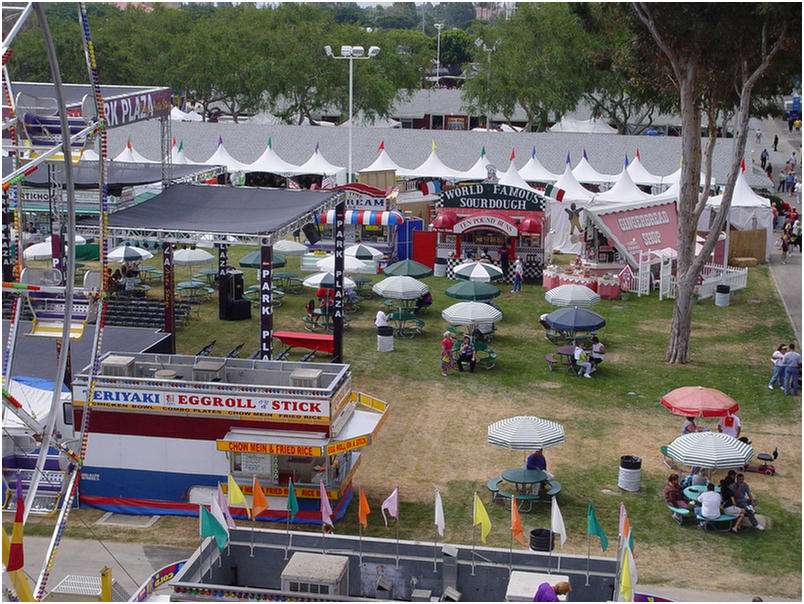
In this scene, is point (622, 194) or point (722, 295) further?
point (622, 194)

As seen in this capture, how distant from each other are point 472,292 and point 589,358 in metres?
4.68

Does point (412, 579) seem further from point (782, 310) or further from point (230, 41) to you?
point (230, 41)

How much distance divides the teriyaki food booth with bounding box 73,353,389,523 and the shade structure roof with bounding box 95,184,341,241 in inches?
169

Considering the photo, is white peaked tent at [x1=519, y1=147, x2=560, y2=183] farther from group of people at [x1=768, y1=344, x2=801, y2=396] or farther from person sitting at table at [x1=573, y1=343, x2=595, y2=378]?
group of people at [x1=768, y1=344, x2=801, y2=396]

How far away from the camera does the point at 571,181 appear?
47906 mm

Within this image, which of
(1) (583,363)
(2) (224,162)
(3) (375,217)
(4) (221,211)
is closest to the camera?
(4) (221,211)

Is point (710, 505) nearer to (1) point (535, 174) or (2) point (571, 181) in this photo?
(2) point (571, 181)

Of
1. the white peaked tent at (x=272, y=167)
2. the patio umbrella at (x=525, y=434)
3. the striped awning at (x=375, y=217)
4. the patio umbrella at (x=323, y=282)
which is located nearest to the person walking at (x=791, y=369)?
the patio umbrella at (x=525, y=434)

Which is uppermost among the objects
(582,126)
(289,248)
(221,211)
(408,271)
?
(582,126)

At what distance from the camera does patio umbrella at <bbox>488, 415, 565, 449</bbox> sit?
20.7 m

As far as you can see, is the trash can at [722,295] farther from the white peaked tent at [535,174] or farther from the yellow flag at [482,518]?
the yellow flag at [482,518]

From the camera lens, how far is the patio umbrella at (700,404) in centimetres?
2267

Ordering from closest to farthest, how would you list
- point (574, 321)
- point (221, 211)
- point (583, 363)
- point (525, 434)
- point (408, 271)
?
point (525, 434), point (221, 211), point (583, 363), point (574, 321), point (408, 271)

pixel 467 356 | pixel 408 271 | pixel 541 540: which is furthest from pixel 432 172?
pixel 541 540
